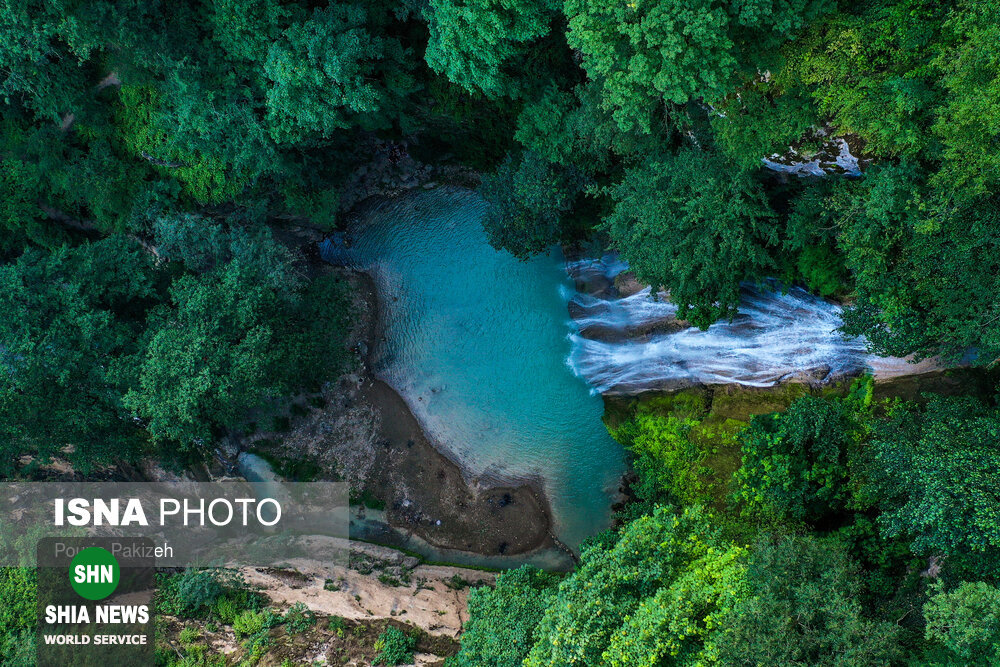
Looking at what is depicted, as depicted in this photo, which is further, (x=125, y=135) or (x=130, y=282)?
(x=125, y=135)

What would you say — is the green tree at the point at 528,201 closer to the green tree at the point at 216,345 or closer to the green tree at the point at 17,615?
the green tree at the point at 216,345

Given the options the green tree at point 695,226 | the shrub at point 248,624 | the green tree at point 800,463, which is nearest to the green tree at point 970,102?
the green tree at point 695,226

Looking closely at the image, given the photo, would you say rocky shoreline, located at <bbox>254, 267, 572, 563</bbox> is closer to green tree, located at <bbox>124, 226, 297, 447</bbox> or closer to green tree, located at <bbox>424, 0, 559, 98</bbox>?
green tree, located at <bbox>124, 226, 297, 447</bbox>

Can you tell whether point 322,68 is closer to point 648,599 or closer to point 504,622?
point 504,622

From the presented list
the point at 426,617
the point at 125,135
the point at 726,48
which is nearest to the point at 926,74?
the point at 726,48

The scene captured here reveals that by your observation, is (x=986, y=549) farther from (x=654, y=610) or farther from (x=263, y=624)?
(x=263, y=624)

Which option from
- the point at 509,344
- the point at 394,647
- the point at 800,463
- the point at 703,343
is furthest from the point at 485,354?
the point at 800,463
